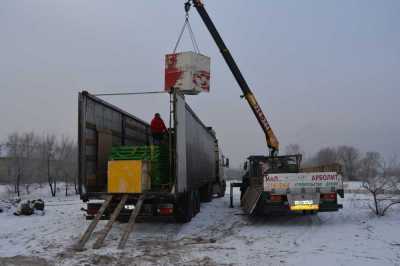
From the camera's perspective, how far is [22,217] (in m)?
11.8

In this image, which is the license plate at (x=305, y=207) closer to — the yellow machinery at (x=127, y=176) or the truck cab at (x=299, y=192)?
the truck cab at (x=299, y=192)

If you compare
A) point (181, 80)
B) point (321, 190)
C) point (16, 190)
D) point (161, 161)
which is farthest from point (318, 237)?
point (16, 190)

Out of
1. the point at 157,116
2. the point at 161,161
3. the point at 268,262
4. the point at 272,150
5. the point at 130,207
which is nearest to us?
the point at 268,262

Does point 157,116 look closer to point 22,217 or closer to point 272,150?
point 22,217

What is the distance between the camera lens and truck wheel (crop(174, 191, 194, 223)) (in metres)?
9.74

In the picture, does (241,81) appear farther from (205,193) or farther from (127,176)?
(127,176)

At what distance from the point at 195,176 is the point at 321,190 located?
372 centimetres

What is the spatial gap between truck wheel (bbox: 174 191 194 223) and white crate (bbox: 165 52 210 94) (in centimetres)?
484

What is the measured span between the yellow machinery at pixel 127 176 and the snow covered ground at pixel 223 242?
1055mm

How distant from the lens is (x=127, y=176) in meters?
8.38

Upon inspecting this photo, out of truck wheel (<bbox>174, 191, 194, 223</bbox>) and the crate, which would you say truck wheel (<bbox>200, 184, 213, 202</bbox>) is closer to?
truck wheel (<bbox>174, 191, 194, 223</bbox>)

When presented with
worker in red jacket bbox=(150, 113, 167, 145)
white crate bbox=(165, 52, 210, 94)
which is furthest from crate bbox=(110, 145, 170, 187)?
white crate bbox=(165, 52, 210, 94)

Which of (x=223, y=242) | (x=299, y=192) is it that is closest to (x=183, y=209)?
(x=223, y=242)

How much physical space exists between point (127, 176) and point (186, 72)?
6.21 metres
